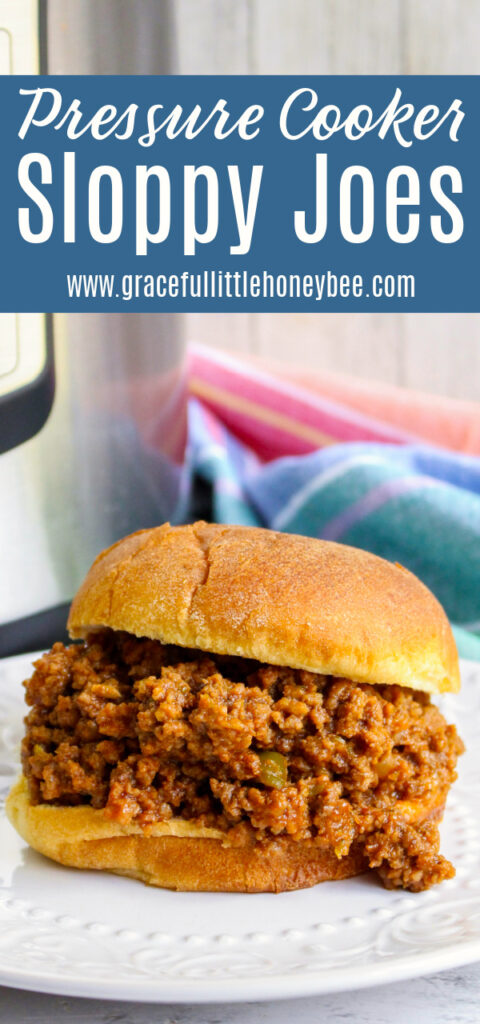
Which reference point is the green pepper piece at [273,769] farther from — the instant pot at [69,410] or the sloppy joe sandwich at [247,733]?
the instant pot at [69,410]

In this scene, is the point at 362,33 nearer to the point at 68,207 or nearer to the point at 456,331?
the point at 456,331

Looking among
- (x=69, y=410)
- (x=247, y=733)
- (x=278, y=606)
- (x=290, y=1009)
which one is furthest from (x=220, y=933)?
(x=69, y=410)

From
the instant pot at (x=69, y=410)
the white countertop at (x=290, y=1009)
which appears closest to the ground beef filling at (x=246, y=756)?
the white countertop at (x=290, y=1009)

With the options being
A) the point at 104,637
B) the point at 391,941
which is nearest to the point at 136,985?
the point at 391,941

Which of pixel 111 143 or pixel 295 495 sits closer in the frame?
pixel 111 143

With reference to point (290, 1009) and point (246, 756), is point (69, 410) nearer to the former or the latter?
point (246, 756)

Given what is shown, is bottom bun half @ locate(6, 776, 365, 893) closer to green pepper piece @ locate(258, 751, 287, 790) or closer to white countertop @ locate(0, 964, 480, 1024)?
green pepper piece @ locate(258, 751, 287, 790)
